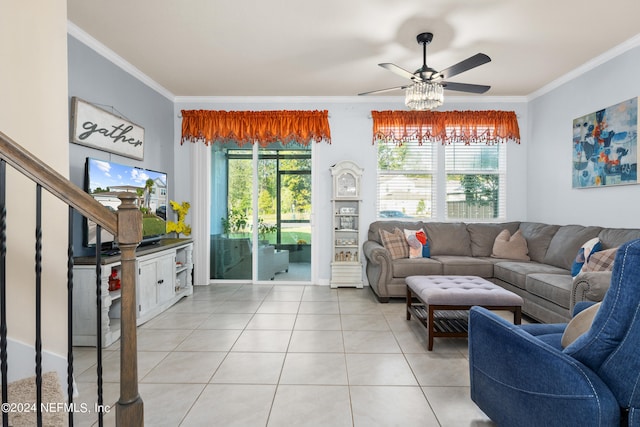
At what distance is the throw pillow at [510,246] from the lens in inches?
171

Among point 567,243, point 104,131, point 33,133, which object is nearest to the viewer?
point 33,133

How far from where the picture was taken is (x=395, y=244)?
174 inches

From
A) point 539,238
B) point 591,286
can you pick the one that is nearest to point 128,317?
point 591,286

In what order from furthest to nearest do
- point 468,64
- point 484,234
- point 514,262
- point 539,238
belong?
point 484,234 < point 539,238 < point 514,262 < point 468,64

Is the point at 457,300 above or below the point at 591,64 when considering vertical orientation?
below

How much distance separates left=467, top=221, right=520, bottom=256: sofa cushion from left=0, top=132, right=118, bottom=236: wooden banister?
4.44 metres

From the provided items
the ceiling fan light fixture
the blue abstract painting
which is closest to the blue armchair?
the ceiling fan light fixture

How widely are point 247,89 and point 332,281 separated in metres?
2.90

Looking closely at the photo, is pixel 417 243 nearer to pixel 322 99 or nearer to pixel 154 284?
pixel 322 99

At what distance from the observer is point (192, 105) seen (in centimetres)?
508

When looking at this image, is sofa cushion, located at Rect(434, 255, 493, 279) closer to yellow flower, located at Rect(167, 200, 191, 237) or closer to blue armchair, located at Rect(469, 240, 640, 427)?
blue armchair, located at Rect(469, 240, 640, 427)

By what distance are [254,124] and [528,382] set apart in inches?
174

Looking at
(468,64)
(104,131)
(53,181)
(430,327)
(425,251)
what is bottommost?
(430,327)

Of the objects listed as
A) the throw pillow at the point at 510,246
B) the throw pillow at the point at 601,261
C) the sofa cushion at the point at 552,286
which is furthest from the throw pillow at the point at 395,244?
the throw pillow at the point at 601,261
